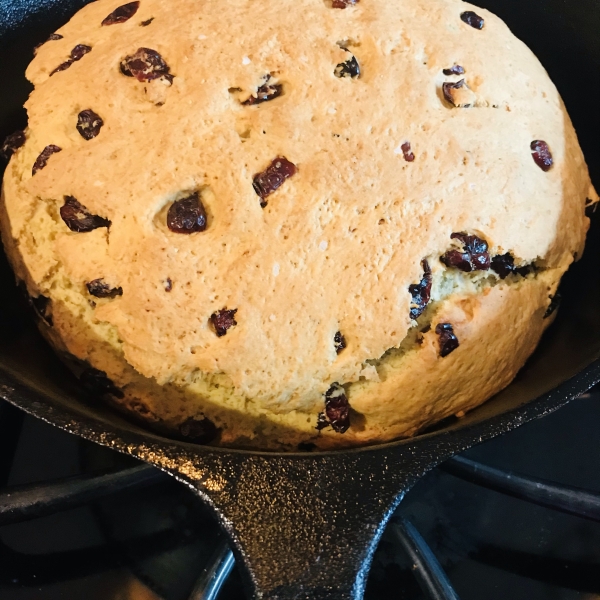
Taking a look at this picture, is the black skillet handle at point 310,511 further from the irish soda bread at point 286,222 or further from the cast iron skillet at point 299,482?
the irish soda bread at point 286,222

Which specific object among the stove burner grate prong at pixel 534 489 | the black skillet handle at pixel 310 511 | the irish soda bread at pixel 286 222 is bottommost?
the stove burner grate prong at pixel 534 489

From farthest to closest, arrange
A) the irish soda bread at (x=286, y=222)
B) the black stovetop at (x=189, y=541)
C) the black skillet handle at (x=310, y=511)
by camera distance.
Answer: the black stovetop at (x=189, y=541), the irish soda bread at (x=286, y=222), the black skillet handle at (x=310, y=511)

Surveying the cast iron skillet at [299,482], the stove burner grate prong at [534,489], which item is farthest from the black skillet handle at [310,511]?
the stove burner grate prong at [534,489]

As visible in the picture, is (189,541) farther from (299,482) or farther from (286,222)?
(286,222)

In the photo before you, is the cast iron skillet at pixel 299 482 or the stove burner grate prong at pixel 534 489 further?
the stove burner grate prong at pixel 534 489

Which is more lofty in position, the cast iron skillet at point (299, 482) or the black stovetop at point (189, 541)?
the cast iron skillet at point (299, 482)

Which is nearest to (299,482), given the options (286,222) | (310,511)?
(310,511)

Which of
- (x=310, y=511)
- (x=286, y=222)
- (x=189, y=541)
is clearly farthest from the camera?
(x=189, y=541)
